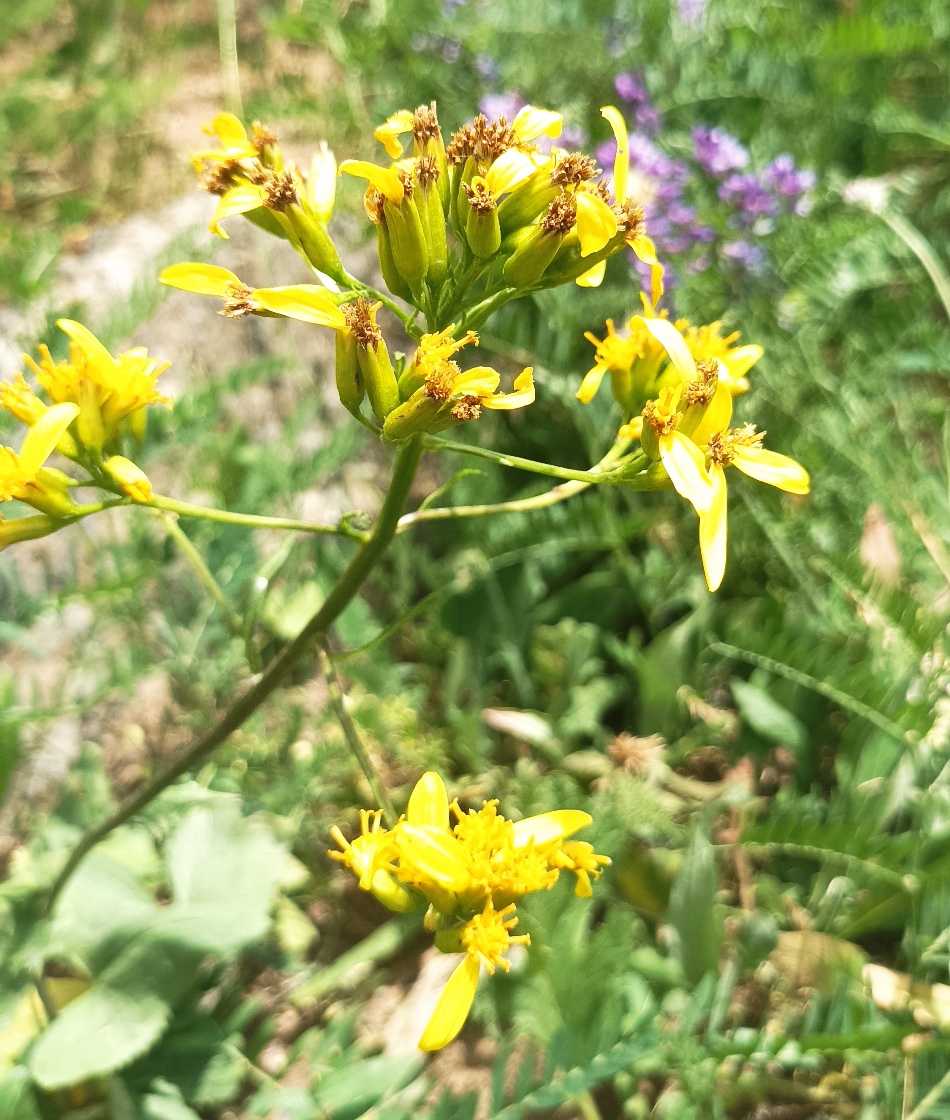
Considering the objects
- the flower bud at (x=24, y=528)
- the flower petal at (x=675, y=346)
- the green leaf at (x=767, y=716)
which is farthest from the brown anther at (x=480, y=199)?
the green leaf at (x=767, y=716)

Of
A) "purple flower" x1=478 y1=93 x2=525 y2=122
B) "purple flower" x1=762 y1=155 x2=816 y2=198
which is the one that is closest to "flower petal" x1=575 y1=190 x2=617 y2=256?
"purple flower" x1=478 y1=93 x2=525 y2=122

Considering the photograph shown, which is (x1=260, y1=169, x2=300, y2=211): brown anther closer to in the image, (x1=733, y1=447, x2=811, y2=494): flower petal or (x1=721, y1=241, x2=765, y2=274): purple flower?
(x1=733, y1=447, x2=811, y2=494): flower petal

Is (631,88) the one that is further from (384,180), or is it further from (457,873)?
(457,873)

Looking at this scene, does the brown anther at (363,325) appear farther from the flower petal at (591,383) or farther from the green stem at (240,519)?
the flower petal at (591,383)

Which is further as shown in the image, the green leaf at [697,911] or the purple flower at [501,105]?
the purple flower at [501,105]

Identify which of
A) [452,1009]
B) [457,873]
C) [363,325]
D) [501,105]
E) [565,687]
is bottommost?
[565,687]

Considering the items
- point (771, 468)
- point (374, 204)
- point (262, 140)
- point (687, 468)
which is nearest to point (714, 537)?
point (687, 468)

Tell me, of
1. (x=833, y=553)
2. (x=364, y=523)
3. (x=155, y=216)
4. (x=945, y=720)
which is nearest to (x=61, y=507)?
(x=364, y=523)
